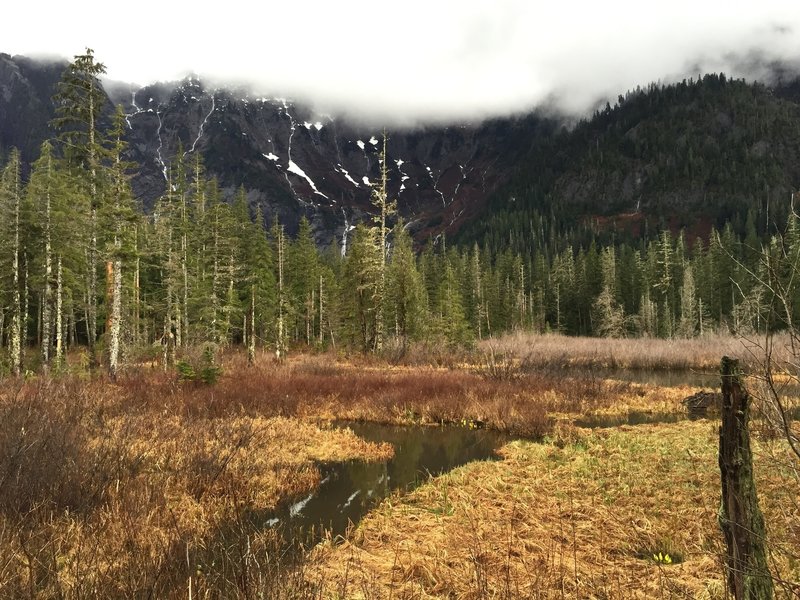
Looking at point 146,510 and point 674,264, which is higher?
point 674,264

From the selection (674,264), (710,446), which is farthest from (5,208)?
(674,264)

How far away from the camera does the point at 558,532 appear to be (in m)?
6.04

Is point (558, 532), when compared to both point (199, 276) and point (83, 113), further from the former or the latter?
point (199, 276)

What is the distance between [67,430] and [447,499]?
632cm

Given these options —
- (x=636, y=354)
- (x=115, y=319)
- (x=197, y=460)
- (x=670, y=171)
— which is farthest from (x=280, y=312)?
(x=670, y=171)

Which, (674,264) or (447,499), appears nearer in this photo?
(447,499)

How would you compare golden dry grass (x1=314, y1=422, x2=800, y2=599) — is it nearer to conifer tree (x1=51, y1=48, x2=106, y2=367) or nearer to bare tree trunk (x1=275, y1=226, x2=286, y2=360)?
conifer tree (x1=51, y1=48, x2=106, y2=367)

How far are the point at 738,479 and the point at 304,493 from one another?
665 centimetres

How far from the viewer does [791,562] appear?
4.57 meters

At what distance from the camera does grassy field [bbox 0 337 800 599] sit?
4.07 metres

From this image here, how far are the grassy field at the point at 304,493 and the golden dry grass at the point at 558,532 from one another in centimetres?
Answer: 3

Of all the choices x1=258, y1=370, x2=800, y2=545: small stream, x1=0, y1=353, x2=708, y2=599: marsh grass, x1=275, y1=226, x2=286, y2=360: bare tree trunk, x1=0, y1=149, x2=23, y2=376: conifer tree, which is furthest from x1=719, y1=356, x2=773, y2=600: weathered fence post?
x1=0, y1=149, x2=23, y2=376: conifer tree

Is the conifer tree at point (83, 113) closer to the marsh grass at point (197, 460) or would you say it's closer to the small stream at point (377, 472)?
the marsh grass at point (197, 460)

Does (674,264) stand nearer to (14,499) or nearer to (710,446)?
(710,446)
